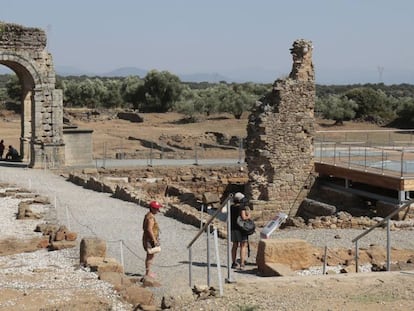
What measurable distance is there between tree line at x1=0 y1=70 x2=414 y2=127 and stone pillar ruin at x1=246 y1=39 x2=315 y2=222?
33219 millimetres

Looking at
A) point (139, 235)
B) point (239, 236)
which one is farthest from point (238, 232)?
point (139, 235)

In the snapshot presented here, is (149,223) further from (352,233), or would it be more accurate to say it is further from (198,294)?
(352,233)

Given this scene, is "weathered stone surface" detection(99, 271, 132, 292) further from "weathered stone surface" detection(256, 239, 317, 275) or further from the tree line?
the tree line

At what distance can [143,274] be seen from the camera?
1309 centimetres

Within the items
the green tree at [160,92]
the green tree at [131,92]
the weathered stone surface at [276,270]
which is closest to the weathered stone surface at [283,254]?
the weathered stone surface at [276,270]

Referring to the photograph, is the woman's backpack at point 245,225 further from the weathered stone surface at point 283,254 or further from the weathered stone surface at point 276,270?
the weathered stone surface at point 276,270

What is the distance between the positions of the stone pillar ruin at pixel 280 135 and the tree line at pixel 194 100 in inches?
1308

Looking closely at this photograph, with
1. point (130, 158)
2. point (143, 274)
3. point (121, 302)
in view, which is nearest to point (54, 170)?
point (130, 158)

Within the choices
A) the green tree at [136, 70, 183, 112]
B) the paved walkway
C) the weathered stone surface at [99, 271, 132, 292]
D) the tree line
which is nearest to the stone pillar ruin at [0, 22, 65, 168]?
the paved walkway

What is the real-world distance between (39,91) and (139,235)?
15406 mm

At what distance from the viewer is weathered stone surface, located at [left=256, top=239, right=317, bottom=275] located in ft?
42.1

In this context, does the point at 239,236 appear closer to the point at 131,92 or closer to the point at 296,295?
the point at 296,295

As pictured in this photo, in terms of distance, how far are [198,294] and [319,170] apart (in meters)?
16.2

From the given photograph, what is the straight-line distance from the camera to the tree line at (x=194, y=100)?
6085 cm
